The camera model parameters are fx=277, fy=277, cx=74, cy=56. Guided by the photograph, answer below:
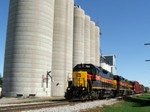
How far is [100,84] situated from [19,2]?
28829mm

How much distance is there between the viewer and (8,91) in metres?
56.2

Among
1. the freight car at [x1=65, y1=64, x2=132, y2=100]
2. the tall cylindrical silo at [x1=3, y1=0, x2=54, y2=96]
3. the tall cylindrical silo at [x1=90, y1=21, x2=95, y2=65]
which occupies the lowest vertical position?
the freight car at [x1=65, y1=64, x2=132, y2=100]

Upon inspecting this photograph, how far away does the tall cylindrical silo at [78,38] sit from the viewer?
8600 centimetres

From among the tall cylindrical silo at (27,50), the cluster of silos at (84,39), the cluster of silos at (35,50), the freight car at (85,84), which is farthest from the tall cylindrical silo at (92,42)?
the freight car at (85,84)

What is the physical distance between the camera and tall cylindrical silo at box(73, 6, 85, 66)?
282 ft

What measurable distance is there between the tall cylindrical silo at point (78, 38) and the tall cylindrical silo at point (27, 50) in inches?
1004

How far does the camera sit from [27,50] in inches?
2227

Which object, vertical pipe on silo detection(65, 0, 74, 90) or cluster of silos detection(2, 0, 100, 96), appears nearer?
cluster of silos detection(2, 0, 100, 96)

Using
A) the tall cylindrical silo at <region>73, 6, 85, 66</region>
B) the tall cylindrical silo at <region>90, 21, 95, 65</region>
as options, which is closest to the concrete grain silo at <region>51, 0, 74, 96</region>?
the tall cylindrical silo at <region>73, 6, 85, 66</region>

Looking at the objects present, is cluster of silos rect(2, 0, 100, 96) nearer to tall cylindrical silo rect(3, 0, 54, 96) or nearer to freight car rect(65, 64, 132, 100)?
tall cylindrical silo rect(3, 0, 54, 96)

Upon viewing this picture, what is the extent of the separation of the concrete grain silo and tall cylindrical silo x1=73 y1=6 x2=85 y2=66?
13111mm

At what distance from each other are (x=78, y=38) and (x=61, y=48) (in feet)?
61.8

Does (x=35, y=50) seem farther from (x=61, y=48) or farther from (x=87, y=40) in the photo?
(x=87, y=40)

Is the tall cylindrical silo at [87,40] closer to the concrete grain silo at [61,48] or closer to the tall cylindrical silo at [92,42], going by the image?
the tall cylindrical silo at [92,42]
